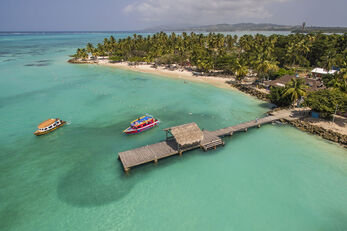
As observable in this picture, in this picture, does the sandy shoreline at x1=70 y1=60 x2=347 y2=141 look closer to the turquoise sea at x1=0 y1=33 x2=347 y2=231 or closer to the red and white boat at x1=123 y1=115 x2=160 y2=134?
the turquoise sea at x1=0 y1=33 x2=347 y2=231

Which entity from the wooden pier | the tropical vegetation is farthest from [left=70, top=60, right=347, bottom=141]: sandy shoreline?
the wooden pier

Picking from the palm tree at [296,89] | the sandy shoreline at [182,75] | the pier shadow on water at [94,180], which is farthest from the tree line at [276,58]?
the pier shadow on water at [94,180]

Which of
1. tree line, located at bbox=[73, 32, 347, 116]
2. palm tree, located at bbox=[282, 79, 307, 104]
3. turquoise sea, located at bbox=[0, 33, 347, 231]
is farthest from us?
palm tree, located at bbox=[282, 79, 307, 104]

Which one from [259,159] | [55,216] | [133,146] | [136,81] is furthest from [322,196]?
[136,81]

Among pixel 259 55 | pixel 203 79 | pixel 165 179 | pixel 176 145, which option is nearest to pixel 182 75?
pixel 203 79

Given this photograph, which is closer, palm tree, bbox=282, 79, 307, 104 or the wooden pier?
the wooden pier

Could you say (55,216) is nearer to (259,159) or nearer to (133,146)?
(133,146)

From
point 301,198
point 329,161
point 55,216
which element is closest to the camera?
point 55,216
